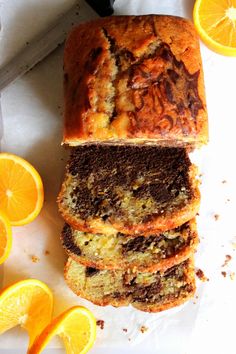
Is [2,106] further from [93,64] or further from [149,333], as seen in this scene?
[149,333]

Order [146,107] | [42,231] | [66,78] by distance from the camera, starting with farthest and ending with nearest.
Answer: [42,231] → [66,78] → [146,107]

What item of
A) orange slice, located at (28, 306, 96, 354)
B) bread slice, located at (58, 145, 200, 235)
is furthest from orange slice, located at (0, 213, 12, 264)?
orange slice, located at (28, 306, 96, 354)

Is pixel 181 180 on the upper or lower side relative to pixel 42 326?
upper

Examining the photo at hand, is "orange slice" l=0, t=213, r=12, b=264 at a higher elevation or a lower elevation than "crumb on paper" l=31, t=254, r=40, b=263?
higher

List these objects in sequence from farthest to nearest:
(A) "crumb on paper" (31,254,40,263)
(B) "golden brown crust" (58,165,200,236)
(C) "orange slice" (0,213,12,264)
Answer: (A) "crumb on paper" (31,254,40,263)
(C) "orange slice" (0,213,12,264)
(B) "golden brown crust" (58,165,200,236)

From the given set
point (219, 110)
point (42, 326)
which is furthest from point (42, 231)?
point (219, 110)

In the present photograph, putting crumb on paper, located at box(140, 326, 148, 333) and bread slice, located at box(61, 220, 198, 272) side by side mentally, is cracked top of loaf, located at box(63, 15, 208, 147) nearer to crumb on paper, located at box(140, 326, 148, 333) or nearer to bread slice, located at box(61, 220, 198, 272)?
bread slice, located at box(61, 220, 198, 272)

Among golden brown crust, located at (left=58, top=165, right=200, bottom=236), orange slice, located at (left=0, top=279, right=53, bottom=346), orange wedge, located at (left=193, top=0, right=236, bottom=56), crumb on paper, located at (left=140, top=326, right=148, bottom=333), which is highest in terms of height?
orange wedge, located at (left=193, top=0, right=236, bottom=56)
